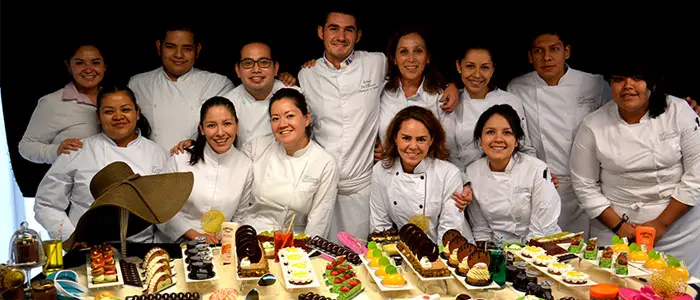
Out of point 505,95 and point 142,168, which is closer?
point 142,168

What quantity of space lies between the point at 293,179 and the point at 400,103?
2.86 feet

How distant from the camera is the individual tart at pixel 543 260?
2.84m

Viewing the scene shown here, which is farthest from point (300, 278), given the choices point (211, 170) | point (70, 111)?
point (70, 111)

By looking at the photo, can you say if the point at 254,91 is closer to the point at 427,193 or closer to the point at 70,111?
the point at 70,111

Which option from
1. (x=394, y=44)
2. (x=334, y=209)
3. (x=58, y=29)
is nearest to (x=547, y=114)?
(x=394, y=44)

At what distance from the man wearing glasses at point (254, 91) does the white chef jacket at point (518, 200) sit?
55.0 inches

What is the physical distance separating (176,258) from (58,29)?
2.46m

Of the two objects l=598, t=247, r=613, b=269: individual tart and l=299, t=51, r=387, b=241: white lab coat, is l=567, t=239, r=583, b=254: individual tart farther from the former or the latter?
l=299, t=51, r=387, b=241: white lab coat

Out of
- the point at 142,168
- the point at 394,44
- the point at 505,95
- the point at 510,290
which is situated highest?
the point at 394,44

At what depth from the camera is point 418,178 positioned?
368 centimetres

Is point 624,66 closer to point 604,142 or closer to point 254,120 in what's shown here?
point 604,142

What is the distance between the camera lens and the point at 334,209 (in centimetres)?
423

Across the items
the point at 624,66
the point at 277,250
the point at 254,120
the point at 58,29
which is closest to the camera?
the point at 277,250

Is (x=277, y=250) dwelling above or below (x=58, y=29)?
below
